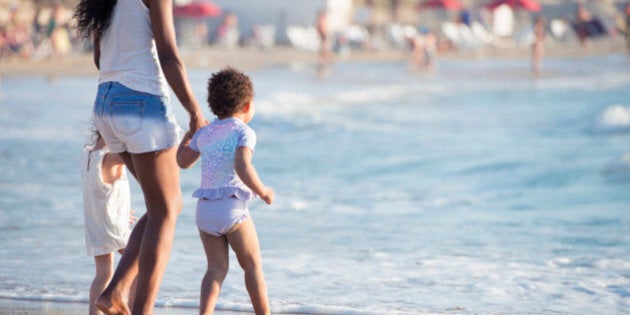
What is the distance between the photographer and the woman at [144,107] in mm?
3496

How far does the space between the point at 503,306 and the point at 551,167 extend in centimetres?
702

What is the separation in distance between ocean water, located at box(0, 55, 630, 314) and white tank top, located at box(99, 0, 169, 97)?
0.89m

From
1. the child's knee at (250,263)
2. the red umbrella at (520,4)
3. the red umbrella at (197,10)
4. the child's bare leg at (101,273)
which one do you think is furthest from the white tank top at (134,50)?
the red umbrella at (197,10)

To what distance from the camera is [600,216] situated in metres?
8.45

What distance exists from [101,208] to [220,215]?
620 mm

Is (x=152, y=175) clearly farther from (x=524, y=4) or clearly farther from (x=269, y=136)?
(x=524, y=4)

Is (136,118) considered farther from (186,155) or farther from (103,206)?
(103,206)

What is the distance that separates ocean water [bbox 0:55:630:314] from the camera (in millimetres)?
5184

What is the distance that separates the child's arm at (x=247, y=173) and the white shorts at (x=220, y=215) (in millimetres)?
101

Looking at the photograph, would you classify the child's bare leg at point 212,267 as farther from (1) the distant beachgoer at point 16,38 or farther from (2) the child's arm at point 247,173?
(1) the distant beachgoer at point 16,38

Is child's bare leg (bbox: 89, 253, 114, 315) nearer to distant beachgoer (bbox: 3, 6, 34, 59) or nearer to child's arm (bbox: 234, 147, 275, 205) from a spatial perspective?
child's arm (bbox: 234, 147, 275, 205)

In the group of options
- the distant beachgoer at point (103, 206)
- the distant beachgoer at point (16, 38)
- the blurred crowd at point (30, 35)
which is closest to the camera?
the distant beachgoer at point (103, 206)

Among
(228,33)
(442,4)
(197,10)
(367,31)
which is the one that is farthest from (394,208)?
(367,31)

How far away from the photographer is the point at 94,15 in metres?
Result: 3.60
